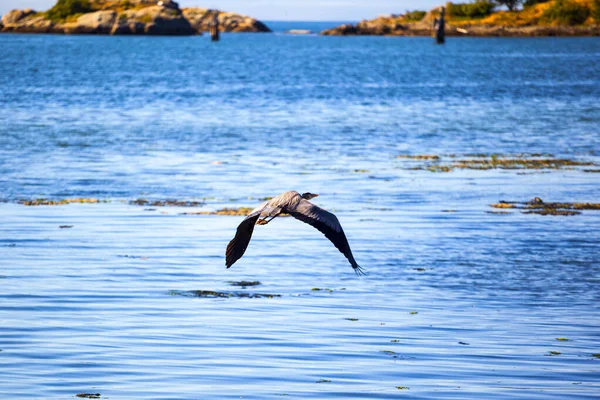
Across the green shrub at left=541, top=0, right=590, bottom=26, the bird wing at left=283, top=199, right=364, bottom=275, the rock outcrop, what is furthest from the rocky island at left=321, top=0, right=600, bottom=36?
the bird wing at left=283, top=199, right=364, bottom=275

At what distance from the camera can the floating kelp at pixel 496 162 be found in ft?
97.7

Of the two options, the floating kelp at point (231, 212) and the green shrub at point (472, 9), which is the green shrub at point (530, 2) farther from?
the floating kelp at point (231, 212)

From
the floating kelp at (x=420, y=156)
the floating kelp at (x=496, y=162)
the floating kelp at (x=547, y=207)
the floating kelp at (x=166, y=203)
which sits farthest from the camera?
the floating kelp at (x=420, y=156)

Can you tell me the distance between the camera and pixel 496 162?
30969mm

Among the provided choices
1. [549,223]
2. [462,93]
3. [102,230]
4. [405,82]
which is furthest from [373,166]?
[405,82]

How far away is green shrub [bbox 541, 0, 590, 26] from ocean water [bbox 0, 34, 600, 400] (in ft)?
449

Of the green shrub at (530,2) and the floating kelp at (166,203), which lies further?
the green shrub at (530,2)

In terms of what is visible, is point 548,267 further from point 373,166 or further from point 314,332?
point 373,166

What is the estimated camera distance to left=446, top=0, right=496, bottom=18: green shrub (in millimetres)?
184375

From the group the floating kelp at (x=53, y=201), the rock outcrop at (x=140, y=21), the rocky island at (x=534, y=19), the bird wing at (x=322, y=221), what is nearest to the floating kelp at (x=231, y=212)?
the floating kelp at (x=53, y=201)

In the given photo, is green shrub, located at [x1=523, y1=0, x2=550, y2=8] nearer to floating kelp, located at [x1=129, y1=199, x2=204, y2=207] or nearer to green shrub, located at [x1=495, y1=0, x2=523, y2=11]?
green shrub, located at [x1=495, y1=0, x2=523, y2=11]

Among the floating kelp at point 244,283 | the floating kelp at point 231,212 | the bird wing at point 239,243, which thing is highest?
the bird wing at point 239,243

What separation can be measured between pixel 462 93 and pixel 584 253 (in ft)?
153

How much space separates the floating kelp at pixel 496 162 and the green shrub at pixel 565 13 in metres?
148
